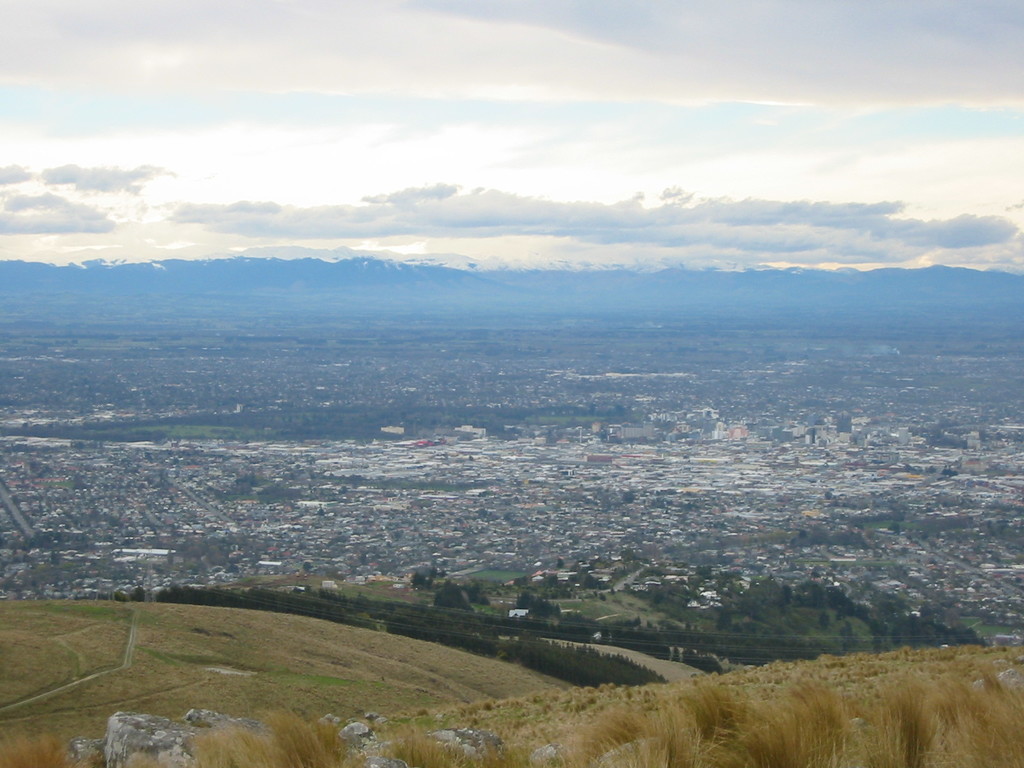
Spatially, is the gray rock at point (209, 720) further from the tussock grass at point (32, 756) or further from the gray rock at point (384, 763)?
the gray rock at point (384, 763)

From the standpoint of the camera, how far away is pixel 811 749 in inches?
209

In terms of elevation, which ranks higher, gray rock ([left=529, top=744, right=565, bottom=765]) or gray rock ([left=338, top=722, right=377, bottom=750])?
gray rock ([left=529, top=744, right=565, bottom=765])

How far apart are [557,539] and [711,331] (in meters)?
109

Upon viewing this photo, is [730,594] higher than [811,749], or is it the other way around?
[811,749]

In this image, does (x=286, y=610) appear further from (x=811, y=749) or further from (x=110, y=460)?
(x=110, y=460)

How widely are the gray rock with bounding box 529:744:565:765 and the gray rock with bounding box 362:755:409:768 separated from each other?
0.94m

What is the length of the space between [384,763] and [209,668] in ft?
33.4

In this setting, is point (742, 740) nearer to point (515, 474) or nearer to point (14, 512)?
point (14, 512)

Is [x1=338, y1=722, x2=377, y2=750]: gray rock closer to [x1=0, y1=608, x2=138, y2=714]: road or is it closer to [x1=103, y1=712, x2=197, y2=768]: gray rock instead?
[x1=103, y1=712, x2=197, y2=768]: gray rock

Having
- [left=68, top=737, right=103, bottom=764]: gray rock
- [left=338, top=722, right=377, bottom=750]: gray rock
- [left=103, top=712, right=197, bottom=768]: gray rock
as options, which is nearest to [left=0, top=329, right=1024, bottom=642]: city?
[left=338, top=722, right=377, bottom=750]: gray rock

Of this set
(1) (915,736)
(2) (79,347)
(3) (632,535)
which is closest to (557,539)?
(3) (632,535)

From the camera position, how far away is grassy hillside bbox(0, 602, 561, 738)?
12.4m

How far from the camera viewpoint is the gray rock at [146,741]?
7074 millimetres

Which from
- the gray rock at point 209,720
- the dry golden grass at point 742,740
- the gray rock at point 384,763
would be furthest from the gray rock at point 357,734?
the gray rock at point 384,763
